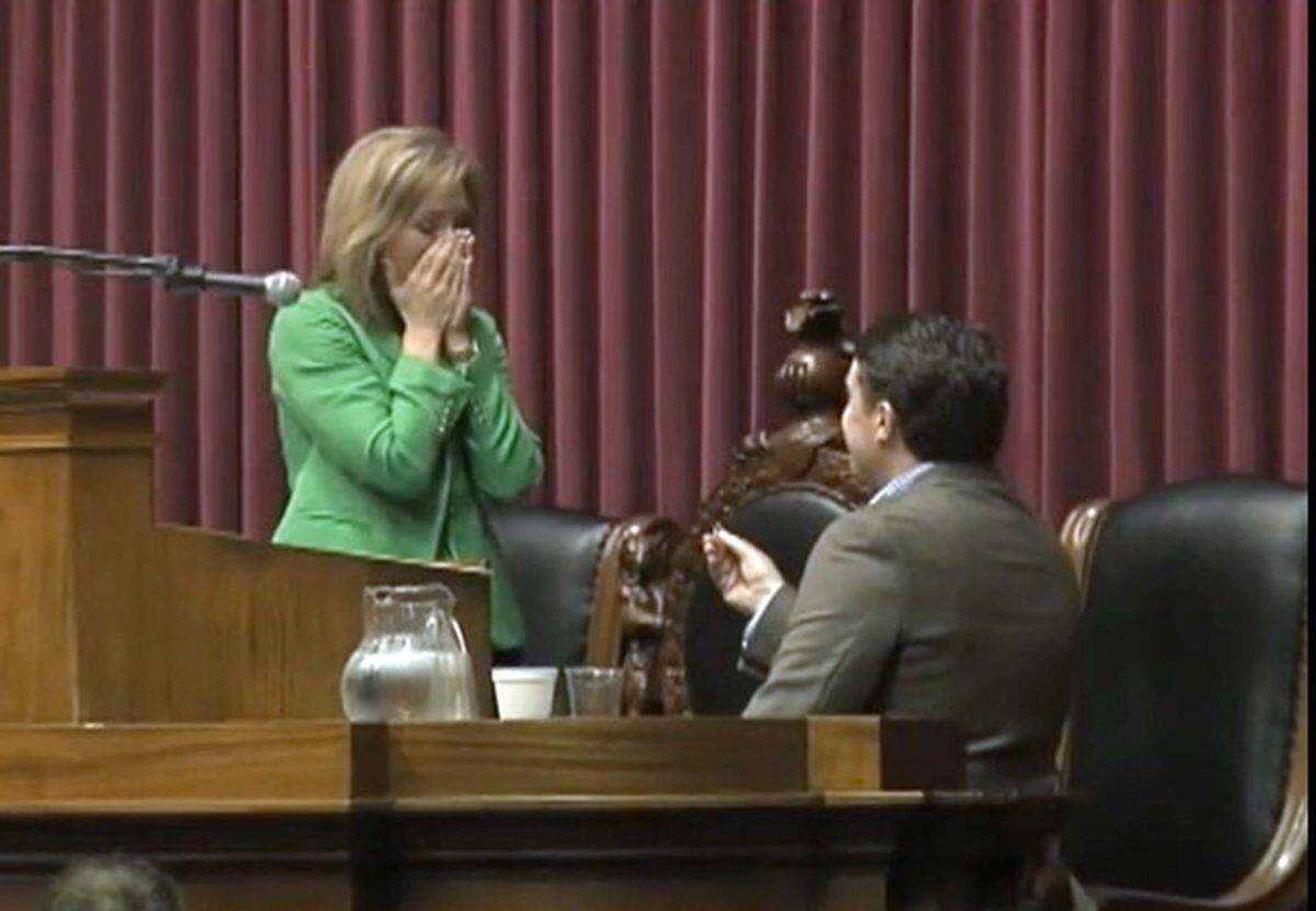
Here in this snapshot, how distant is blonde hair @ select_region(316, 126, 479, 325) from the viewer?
464 centimetres

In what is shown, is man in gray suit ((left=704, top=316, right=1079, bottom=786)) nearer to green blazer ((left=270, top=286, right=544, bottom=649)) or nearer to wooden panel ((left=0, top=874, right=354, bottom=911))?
green blazer ((left=270, top=286, right=544, bottom=649))

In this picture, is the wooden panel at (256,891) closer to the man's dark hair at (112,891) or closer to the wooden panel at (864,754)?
the man's dark hair at (112,891)

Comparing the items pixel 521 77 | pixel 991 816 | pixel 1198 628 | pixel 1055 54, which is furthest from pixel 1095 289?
pixel 991 816

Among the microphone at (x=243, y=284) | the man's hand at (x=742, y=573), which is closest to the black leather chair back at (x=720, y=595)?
the man's hand at (x=742, y=573)

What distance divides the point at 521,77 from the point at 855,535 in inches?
79.9

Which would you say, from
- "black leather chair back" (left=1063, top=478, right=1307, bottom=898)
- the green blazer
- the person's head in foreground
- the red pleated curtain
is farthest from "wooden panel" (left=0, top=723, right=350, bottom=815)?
the red pleated curtain

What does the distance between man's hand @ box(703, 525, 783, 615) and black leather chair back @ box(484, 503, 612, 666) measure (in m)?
1.21

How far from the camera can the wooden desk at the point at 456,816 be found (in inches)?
115

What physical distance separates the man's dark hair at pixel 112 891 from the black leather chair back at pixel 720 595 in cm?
250

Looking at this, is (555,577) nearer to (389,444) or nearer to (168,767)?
(389,444)

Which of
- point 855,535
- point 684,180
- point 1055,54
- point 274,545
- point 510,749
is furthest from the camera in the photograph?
point 684,180

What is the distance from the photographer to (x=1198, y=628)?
15.8 ft

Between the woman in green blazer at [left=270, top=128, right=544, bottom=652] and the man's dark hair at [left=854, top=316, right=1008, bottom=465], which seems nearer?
the man's dark hair at [left=854, top=316, right=1008, bottom=465]

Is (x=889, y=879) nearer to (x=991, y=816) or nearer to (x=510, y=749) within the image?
(x=991, y=816)
